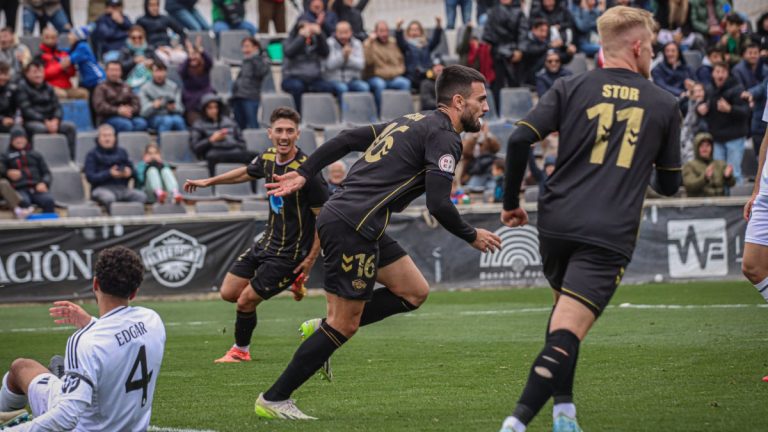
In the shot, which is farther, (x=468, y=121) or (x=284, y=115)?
(x=284, y=115)

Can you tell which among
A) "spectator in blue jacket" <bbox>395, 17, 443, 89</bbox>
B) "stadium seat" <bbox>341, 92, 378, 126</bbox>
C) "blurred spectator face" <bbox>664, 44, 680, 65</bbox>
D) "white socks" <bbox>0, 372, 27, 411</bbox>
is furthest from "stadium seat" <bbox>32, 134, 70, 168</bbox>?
"white socks" <bbox>0, 372, 27, 411</bbox>

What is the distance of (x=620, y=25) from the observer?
5914 millimetres

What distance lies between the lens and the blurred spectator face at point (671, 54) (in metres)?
21.7

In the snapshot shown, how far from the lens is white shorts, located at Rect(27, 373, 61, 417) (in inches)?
231

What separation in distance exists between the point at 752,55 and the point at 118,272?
62.4ft

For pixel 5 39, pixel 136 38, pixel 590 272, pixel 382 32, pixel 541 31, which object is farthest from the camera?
pixel 541 31

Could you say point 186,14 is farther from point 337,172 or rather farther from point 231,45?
point 337,172

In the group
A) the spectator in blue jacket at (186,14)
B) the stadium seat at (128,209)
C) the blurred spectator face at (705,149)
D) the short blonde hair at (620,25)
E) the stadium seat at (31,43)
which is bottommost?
the stadium seat at (128,209)

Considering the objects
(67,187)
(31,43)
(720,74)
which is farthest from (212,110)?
(720,74)

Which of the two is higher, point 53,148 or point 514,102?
point 514,102

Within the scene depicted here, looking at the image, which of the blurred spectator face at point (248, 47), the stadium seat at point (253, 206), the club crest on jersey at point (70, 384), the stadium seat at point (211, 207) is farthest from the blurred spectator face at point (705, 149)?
the club crest on jersey at point (70, 384)

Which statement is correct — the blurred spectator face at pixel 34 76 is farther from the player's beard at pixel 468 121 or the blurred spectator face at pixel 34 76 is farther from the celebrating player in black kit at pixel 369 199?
the player's beard at pixel 468 121

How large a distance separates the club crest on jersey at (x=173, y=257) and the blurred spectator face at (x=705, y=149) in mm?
8715

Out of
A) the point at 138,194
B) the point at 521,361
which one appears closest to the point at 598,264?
the point at 521,361
